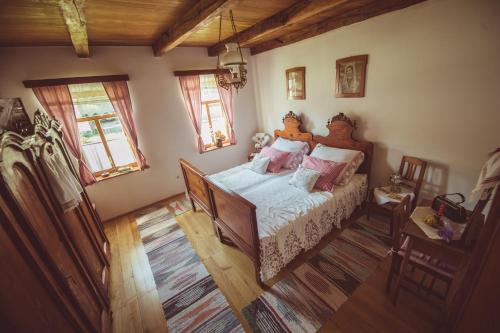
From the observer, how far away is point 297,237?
2184 millimetres

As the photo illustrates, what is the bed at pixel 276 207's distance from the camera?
2.00 metres

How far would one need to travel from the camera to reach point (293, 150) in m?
3.51

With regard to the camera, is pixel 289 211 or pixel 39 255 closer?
pixel 39 255

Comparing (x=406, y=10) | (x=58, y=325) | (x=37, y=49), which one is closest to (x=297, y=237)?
(x=58, y=325)

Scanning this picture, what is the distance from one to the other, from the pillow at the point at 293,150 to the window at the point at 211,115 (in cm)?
135

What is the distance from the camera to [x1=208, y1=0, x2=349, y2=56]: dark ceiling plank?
6.35 feet

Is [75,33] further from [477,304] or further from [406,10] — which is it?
[477,304]

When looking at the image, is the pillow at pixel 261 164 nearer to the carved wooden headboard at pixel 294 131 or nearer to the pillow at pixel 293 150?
the pillow at pixel 293 150

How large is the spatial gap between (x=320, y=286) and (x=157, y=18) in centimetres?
321

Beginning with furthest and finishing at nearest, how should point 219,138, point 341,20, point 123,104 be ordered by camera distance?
1. point 219,138
2. point 123,104
3. point 341,20

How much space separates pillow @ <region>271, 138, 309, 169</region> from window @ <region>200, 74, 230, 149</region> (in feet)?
4.44

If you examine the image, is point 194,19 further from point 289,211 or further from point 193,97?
point 289,211

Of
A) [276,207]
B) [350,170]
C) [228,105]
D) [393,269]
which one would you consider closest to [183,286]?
[276,207]

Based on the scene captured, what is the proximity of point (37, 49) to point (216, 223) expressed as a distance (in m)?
3.16
